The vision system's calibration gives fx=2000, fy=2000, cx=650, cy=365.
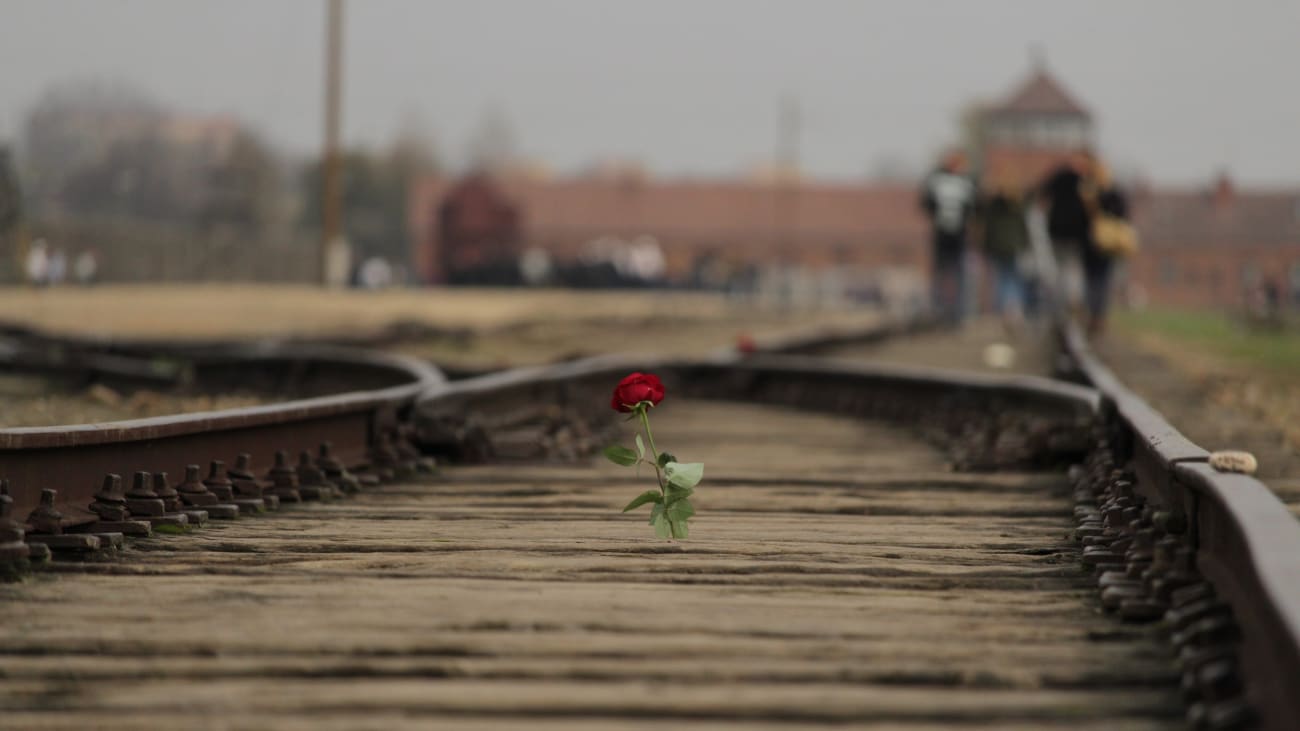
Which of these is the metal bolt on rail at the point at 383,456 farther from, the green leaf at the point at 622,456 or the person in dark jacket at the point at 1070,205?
the person in dark jacket at the point at 1070,205

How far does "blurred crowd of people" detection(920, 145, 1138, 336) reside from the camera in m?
21.9

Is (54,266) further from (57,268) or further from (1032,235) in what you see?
(1032,235)

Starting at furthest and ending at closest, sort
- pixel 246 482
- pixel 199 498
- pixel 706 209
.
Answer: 1. pixel 706 209
2. pixel 246 482
3. pixel 199 498

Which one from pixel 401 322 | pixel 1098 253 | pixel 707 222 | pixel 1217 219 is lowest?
pixel 401 322

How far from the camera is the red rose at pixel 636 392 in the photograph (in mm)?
5816

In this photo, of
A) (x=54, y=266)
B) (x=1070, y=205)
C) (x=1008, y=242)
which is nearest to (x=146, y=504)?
(x=1070, y=205)

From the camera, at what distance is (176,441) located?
618 cm

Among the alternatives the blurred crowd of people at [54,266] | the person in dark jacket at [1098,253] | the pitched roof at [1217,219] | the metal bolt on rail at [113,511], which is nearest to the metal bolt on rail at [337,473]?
the metal bolt on rail at [113,511]

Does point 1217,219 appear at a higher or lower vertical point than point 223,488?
higher

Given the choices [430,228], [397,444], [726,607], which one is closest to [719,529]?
[726,607]

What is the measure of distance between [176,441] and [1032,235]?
22854 millimetres

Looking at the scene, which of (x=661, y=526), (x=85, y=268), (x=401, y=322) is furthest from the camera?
(x=85, y=268)

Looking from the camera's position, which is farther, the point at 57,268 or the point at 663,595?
the point at 57,268

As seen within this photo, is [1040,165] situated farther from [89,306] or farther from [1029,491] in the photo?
[1029,491]
